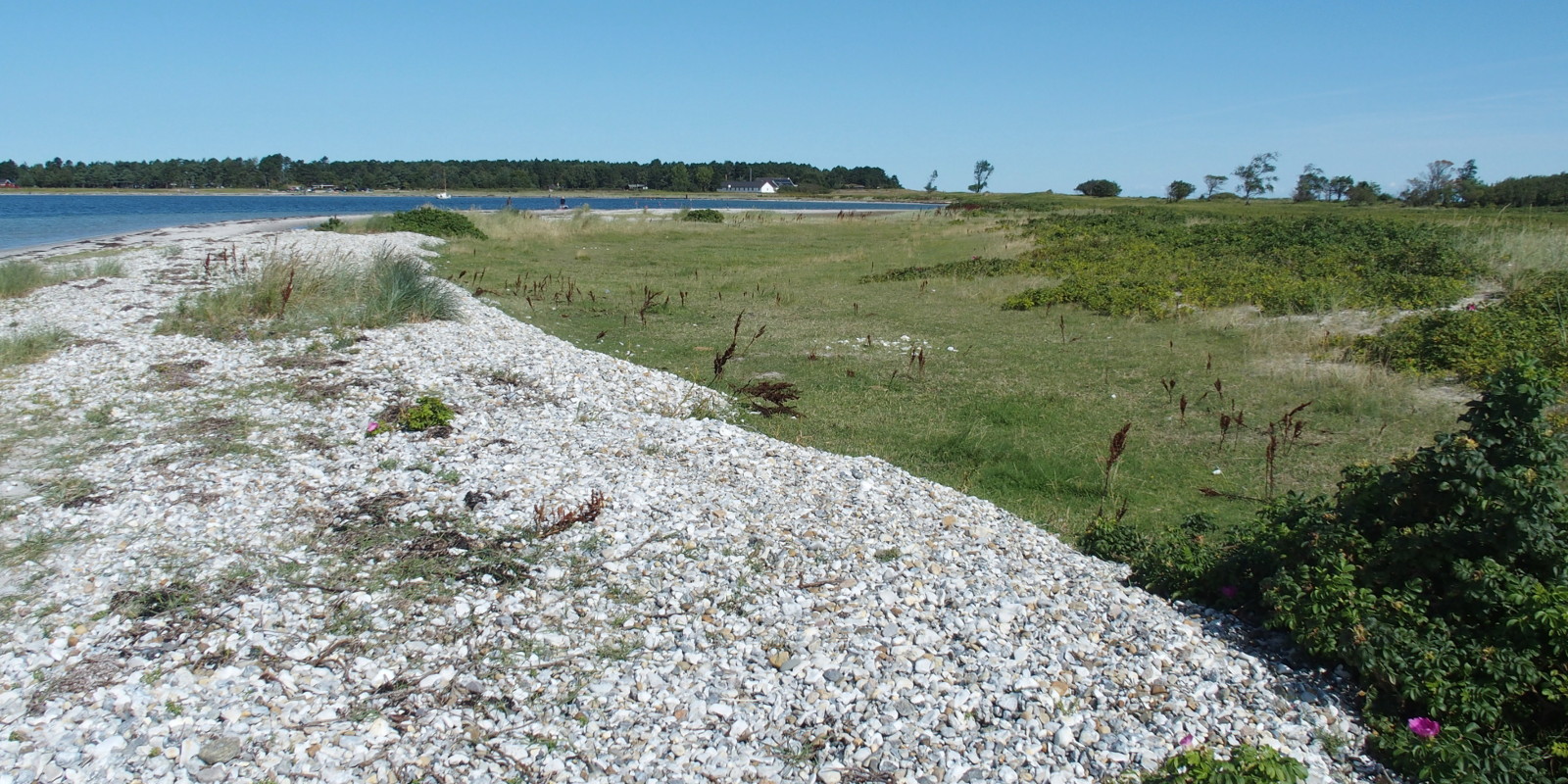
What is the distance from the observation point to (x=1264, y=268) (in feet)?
70.9

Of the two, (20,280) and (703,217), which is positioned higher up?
(703,217)

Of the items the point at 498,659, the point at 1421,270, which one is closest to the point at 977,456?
the point at 498,659

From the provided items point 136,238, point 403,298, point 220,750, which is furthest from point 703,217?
point 220,750

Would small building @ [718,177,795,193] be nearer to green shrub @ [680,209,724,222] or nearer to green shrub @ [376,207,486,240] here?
green shrub @ [680,209,724,222]

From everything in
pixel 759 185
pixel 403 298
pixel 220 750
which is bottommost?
pixel 220 750

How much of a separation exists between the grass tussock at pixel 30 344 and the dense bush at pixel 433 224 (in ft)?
78.8

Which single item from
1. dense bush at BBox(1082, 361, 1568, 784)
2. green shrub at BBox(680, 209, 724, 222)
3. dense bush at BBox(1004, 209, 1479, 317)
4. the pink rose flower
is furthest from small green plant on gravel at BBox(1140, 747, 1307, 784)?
green shrub at BBox(680, 209, 724, 222)

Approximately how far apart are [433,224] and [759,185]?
126 metres

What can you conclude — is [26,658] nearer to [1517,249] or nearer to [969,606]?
[969,606]

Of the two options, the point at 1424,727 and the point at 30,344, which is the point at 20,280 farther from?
the point at 1424,727

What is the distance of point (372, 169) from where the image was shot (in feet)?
531

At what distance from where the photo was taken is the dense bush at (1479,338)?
39.4ft

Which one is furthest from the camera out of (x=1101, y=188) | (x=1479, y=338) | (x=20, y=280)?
(x=1101, y=188)

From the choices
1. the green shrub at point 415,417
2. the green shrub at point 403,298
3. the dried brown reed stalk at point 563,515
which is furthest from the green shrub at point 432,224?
the dried brown reed stalk at point 563,515
